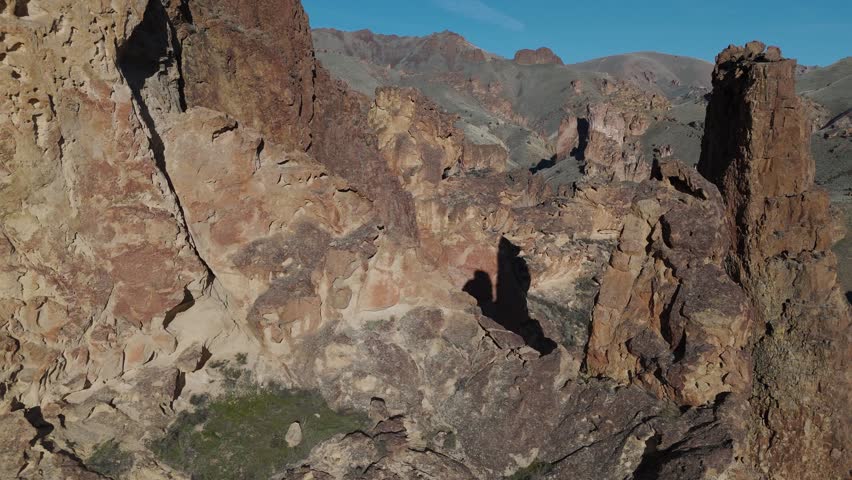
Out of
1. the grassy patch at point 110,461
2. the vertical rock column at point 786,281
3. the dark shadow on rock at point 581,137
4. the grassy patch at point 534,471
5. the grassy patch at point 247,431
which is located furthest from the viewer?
the dark shadow on rock at point 581,137

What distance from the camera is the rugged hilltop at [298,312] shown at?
322 inches

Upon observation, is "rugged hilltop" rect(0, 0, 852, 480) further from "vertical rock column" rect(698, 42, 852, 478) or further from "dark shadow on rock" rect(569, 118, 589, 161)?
"dark shadow on rock" rect(569, 118, 589, 161)

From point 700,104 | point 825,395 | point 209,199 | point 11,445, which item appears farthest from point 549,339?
point 700,104

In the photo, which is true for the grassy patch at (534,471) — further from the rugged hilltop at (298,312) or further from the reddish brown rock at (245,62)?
the reddish brown rock at (245,62)

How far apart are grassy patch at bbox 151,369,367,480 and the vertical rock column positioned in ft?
29.9

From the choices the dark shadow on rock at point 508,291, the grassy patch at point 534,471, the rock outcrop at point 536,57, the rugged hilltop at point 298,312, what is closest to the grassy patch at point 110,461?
the rugged hilltop at point 298,312

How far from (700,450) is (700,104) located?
111 meters

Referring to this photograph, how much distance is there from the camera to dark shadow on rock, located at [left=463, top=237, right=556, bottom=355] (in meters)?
18.6

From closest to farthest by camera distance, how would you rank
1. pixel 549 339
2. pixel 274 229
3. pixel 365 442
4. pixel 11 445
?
pixel 11 445, pixel 365 442, pixel 274 229, pixel 549 339

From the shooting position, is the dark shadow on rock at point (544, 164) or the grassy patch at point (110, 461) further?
the dark shadow on rock at point (544, 164)

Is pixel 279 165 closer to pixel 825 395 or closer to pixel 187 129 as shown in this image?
pixel 187 129

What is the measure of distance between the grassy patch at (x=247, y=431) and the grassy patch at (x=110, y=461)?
41 centimetres

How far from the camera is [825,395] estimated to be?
41.6 feet

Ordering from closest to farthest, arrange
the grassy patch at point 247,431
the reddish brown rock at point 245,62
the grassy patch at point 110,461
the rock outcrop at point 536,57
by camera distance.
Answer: the grassy patch at point 110,461 → the grassy patch at point 247,431 → the reddish brown rock at point 245,62 → the rock outcrop at point 536,57
